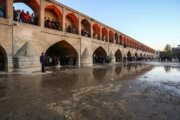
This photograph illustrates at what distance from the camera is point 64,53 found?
16609 mm

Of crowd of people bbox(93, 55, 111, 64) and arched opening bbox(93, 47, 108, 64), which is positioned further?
arched opening bbox(93, 47, 108, 64)

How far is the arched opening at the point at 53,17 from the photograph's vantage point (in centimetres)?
1250

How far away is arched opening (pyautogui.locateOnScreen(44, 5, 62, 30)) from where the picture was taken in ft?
41.0

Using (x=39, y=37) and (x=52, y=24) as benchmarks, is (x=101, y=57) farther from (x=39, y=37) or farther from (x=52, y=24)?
(x=39, y=37)

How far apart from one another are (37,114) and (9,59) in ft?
28.1

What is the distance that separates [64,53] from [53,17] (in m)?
5.71

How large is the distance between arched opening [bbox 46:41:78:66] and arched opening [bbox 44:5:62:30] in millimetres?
2600

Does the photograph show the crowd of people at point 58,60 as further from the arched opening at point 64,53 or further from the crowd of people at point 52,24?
the crowd of people at point 52,24

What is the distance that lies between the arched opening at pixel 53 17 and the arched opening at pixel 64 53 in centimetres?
260

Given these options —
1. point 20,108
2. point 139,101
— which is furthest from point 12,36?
point 139,101

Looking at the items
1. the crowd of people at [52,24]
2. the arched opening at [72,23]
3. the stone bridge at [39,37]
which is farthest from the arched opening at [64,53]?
the arched opening at [72,23]

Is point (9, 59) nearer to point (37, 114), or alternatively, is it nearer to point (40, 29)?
point (40, 29)

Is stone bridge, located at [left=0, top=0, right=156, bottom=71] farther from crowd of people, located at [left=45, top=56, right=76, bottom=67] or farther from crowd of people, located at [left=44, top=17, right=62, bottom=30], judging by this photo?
crowd of people, located at [left=45, top=56, right=76, bottom=67]

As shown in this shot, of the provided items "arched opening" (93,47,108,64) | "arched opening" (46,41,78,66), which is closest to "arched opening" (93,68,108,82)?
"arched opening" (46,41,78,66)
